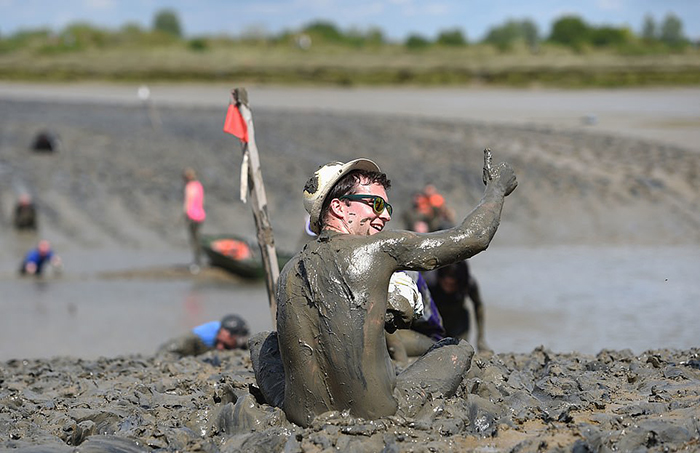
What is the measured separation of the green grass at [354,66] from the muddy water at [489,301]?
147 ft

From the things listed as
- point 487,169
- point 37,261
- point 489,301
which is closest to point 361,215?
point 487,169

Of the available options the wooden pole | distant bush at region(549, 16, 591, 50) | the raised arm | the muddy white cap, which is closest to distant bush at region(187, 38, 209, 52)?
distant bush at region(549, 16, 591, 50)

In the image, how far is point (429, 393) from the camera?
5.32m

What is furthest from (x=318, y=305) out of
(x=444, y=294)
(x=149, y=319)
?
(x=149, y=319)

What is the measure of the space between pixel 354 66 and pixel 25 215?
56.4 meters

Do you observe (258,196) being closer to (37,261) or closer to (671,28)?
(37,261)

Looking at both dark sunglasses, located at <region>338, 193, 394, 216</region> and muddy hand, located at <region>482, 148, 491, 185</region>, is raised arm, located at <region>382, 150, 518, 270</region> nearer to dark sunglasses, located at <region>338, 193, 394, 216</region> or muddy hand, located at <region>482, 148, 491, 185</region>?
dark sunglasses, located at <region>338, 193, 394, 216</region>

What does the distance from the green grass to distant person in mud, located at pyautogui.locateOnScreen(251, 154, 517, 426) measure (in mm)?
58489

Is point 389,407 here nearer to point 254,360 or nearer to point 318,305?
point 318,305

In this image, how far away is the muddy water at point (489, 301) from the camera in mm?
12930

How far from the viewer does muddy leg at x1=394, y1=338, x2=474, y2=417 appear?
17.1 feet

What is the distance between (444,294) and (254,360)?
4.20 meters

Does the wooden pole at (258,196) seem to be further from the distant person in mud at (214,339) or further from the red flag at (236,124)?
the distant person in mud at (214,339)

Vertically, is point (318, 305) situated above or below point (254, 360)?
above
